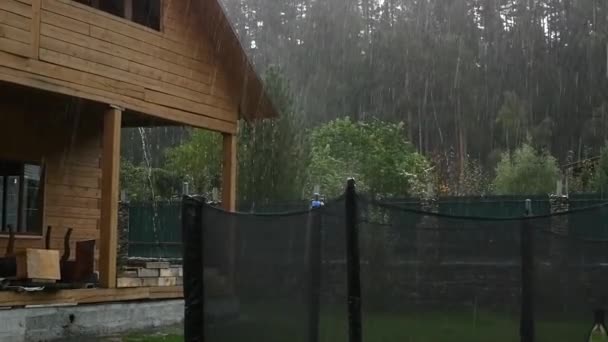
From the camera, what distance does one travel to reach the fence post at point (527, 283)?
605cm

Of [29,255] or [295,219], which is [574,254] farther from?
[29,255]

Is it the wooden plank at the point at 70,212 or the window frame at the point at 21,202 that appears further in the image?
the wooden plank at the point at 70,212

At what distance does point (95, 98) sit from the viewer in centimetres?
1070

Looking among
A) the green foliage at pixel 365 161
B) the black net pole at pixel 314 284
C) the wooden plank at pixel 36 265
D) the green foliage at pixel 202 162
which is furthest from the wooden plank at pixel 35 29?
the green foliage at pixel 202 162

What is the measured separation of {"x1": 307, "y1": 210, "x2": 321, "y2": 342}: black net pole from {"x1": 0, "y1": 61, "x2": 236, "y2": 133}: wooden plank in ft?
17.2

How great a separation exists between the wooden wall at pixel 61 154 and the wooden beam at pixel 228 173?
89.6 inches

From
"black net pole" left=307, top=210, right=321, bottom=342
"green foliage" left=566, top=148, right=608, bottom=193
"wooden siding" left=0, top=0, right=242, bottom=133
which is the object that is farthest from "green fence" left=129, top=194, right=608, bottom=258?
"green foliage" left=566, top=148, right=608, bottom=193

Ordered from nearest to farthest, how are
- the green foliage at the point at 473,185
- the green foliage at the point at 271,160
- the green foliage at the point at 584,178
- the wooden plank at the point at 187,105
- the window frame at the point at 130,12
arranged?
the wooden plank at the point at 187,105
the window frame at the point at 130,12
the green foliage at the point at 584,178
the green foliage at the point at 271,160
the green foliage at the point at 473,185

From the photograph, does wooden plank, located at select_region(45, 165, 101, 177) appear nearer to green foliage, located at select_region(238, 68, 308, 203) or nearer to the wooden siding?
the wooden siding

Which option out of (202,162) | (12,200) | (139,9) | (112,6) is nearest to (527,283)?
(12,200)

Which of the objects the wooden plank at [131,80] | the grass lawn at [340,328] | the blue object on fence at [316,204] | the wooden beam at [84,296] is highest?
the wooden plank at [131,80]

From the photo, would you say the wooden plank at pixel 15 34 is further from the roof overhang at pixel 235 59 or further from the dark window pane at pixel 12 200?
the roof overhang at pixel 235 59

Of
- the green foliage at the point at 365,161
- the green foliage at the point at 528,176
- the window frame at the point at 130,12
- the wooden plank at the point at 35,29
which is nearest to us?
the wooden plank at the point at 35,29

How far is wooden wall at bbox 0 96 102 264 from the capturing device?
485 inches
